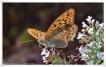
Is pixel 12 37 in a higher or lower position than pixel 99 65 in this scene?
higher

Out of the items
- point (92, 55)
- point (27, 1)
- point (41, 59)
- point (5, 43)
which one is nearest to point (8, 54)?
point (5, 43)

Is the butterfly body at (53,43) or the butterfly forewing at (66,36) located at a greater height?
the butterfly forewing at (66,36)

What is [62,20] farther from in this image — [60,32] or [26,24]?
[26,24]

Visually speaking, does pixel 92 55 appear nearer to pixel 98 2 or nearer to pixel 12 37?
pixel 98 2

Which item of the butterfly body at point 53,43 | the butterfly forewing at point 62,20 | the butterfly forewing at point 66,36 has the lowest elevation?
the butterfly body at point 53,43
